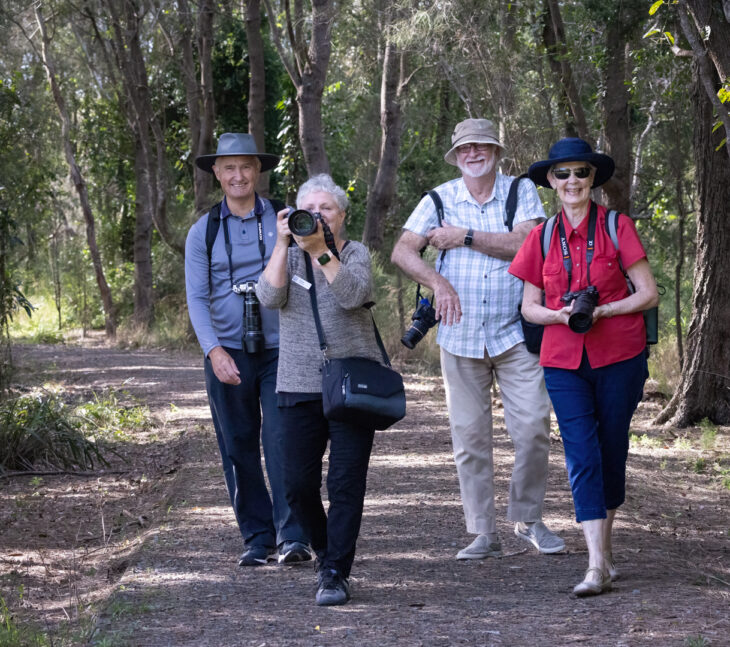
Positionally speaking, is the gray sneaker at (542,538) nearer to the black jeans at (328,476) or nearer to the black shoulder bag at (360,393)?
the black jeans at (328,476)

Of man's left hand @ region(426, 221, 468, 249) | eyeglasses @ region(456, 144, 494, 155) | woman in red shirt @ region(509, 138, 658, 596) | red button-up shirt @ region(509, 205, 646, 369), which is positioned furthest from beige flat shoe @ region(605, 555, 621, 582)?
eyeglasses @ region(456, 144, 494, 155)

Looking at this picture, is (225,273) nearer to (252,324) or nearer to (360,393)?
(252,324)

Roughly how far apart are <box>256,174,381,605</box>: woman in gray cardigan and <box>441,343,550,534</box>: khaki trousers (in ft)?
3.30

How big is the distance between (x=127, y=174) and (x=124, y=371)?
17084 mm

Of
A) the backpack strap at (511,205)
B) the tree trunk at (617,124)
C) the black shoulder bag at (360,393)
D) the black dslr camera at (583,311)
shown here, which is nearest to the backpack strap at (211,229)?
the black shoulder bag at (360,393)

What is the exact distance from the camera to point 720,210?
443 inches

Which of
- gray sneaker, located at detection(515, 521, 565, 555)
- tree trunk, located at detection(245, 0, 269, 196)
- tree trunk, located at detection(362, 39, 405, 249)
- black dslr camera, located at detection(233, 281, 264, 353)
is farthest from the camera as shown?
tree trunk, located at detection(362, 39, 405, 249)

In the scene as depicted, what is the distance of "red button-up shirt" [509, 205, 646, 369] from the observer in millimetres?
5402

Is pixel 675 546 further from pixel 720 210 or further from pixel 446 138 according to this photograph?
pixel 446 138

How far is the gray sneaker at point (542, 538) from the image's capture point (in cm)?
639

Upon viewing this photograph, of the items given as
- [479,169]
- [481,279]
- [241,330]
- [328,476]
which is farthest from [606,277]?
[241,330]

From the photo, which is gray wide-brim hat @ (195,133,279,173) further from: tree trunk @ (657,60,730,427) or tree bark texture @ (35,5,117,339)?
tree bark texture @ (35,5,117,339)

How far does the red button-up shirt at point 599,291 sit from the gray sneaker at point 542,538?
131 cm

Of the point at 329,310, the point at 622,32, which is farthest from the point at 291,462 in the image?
the point at 622,32
